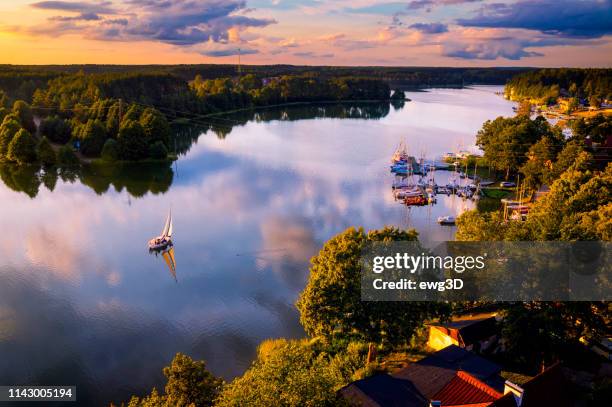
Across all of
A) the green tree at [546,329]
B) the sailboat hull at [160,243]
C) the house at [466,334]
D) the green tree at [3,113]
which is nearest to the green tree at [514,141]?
the green tree at [546,329]

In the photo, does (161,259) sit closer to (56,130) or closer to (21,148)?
(21,148)

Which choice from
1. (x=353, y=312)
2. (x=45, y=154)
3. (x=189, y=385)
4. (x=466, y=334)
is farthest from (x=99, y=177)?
(x=466, y=334)

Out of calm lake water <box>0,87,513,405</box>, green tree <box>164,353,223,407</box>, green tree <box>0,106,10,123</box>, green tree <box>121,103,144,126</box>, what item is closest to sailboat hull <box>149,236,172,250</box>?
calm lake water <box>0,87,513,405</box>

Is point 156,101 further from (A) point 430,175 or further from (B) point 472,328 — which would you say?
(B) point 472,328

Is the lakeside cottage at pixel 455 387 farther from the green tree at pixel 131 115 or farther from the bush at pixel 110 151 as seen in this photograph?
the green tree at pixel 131 115

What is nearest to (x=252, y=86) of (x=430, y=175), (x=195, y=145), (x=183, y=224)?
(x=195, y=145)
